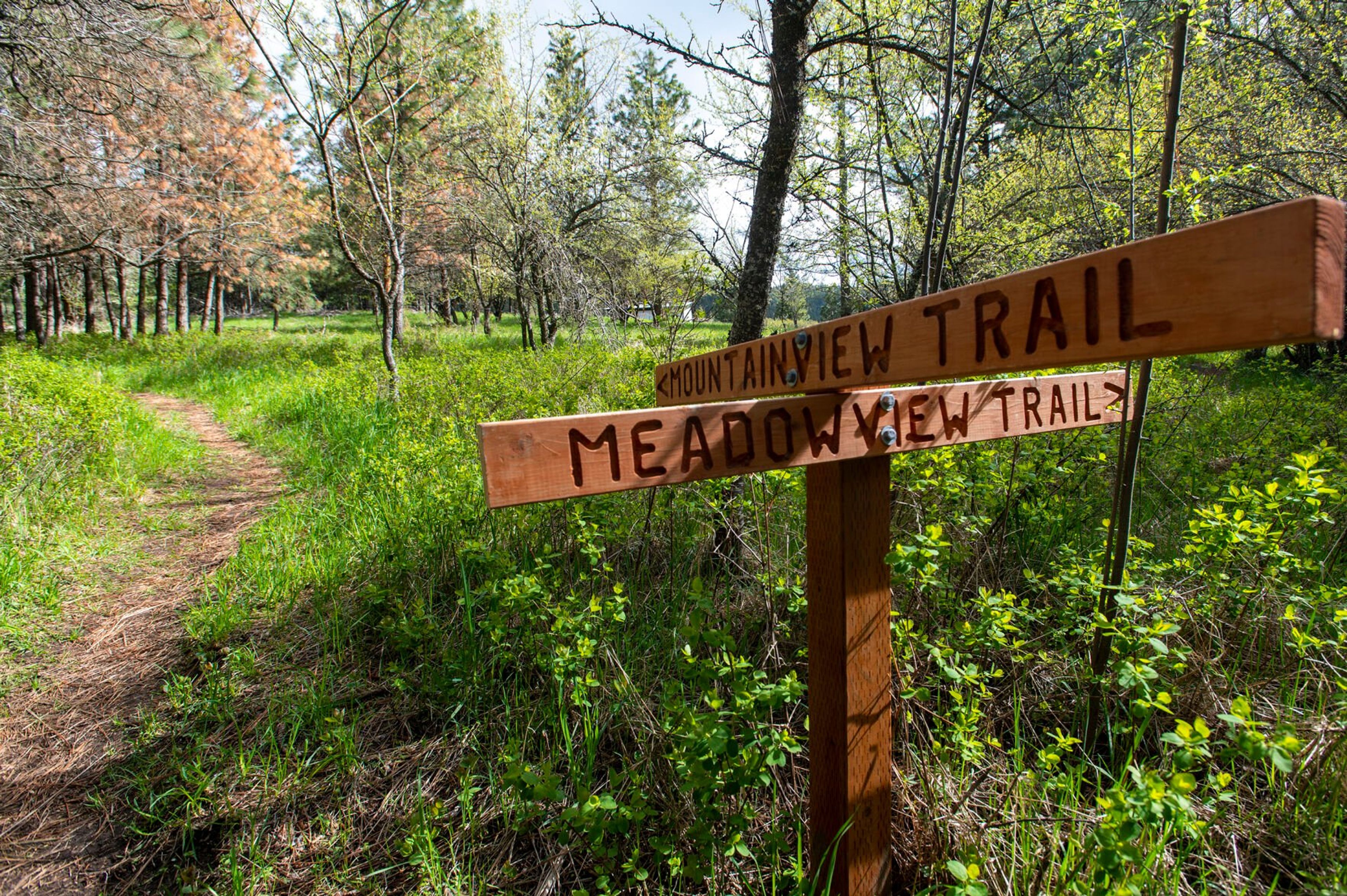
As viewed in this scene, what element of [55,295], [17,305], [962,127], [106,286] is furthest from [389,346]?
[17,305]

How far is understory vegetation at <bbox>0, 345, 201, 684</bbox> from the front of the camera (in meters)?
3.03

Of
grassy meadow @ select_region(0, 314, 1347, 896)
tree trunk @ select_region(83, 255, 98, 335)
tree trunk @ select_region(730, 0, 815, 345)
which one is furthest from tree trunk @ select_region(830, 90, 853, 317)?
tree trunk @ select_region(83, 255, 98, 335)

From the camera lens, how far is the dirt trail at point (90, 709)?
6.03ft

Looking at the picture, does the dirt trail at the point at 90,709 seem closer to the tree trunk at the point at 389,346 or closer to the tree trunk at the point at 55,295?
the tree trunk at the point at 389,346

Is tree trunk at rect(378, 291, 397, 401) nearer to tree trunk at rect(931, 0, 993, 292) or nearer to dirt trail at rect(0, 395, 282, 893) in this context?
dirt trail at rect(0, 395, 282, 893)

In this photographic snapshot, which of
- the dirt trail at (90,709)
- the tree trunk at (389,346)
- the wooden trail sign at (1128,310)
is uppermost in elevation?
the tree trunk at (389,346)

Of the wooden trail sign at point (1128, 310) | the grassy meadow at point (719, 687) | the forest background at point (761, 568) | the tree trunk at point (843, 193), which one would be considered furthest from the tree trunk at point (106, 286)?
the wooden trail sign at point (1128, 310)

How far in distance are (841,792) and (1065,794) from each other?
2.32 feet

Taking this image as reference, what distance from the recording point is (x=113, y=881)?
1753mm

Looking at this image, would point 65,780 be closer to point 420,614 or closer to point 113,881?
point 113,881

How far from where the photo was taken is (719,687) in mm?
2029

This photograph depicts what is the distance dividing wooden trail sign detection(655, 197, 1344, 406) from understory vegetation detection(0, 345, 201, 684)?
381 centimetres

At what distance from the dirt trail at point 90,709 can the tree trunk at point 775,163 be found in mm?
3091

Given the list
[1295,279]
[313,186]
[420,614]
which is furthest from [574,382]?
[313,186]
